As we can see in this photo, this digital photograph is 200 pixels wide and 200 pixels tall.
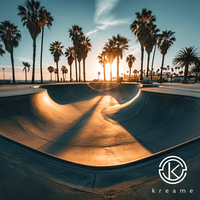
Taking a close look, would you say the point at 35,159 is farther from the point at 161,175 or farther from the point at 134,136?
the point at 134,136

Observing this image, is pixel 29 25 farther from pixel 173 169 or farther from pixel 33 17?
pixel 173 169

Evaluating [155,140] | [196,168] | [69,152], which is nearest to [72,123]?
[69,152]

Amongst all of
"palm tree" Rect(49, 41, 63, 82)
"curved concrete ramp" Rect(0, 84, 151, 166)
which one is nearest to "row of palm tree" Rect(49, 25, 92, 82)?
"palm tree" Rect(49, 41, 63, 82)

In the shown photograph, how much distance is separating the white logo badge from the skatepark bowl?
8cm

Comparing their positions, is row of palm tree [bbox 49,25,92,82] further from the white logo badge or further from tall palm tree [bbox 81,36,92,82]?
the white logo badge

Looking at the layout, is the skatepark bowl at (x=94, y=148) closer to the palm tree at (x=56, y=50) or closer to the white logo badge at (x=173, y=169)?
the white logo badge at (x=173, y=169)

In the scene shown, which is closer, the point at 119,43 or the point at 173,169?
the point at 173,169

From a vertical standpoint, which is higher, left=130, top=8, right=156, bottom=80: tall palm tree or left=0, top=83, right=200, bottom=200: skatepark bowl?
left=130, top=8, right=156, bottom=80: tall palm tree

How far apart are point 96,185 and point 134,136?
14.4ft

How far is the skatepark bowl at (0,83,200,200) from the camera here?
2020mm

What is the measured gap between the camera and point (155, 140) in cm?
541

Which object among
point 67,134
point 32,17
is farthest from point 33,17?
point 67,134

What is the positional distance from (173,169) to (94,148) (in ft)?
11.2

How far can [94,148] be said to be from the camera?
514 centimetres
